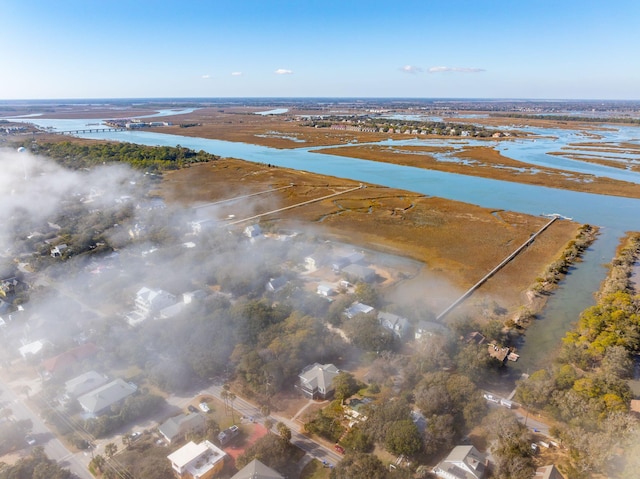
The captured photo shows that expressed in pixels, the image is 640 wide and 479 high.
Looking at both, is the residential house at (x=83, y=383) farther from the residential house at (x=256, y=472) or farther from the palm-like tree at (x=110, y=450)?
the residential house at (x=256, y=472)

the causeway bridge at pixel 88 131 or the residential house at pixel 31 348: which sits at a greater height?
the causeway bridge at pixel 88 131

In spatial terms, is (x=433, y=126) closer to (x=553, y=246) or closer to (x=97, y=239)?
(x=553, y=246)

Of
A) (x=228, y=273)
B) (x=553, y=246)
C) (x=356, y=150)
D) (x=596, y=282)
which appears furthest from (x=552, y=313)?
(x=356, y=150)

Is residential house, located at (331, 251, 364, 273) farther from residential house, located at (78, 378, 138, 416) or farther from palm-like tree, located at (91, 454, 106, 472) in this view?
palm-like tree, located at (91, 454, 106, 472)

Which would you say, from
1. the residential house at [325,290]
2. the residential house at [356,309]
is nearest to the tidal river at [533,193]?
the residential house at [356,309]

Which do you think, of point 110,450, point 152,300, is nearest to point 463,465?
point 110,450
